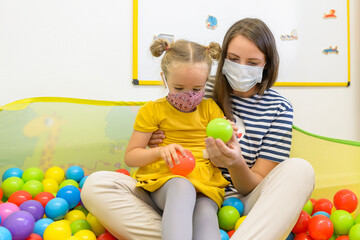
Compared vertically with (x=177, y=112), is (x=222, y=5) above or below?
above

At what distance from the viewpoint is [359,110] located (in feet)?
7.51

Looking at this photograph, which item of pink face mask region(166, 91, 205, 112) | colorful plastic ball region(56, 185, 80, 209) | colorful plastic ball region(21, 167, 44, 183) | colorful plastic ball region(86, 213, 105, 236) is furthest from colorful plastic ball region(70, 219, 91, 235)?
pink face mask region(166, 91, 205, 112)

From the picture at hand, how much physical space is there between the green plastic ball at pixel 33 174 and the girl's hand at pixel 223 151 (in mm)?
720

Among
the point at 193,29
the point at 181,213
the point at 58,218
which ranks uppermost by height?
the point at 193,29

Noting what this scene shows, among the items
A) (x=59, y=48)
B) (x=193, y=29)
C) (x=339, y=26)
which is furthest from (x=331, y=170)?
(x=339, y=26)

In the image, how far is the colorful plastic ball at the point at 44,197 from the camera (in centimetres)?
115

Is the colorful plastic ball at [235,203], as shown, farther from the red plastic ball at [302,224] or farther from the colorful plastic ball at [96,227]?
the colorful plastic ball at [96,227]

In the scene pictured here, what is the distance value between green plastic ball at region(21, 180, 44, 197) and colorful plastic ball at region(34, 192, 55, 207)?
43 millimetres

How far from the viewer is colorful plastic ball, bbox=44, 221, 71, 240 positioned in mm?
919

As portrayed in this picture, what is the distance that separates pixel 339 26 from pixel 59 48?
167 cm

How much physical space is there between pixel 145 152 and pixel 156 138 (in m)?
0.09

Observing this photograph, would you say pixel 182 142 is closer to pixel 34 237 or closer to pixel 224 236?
pixel 224 236

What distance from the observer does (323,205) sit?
112cm

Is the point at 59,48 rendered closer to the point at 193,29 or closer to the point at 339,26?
the point at 193,29
